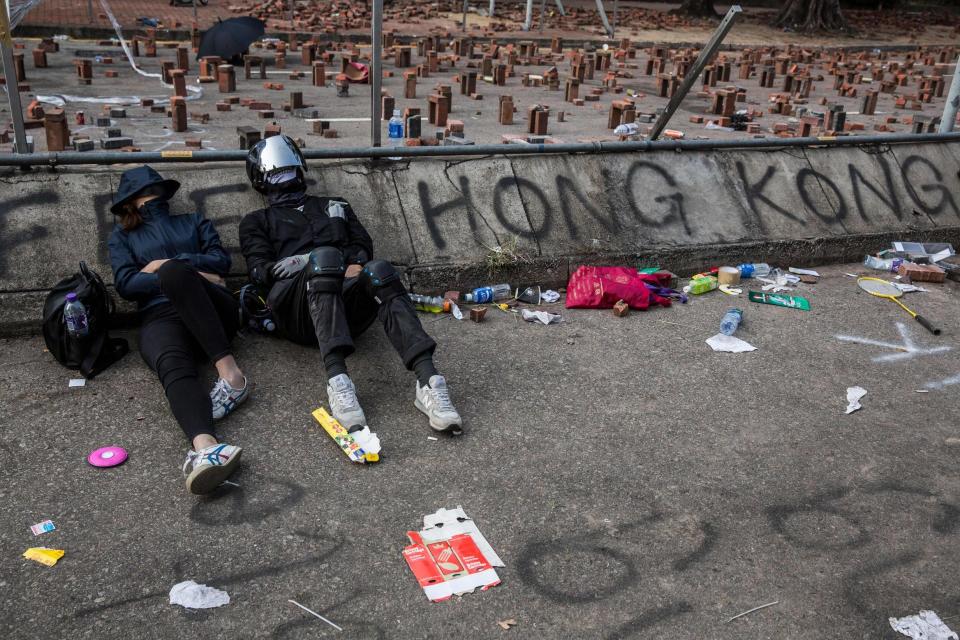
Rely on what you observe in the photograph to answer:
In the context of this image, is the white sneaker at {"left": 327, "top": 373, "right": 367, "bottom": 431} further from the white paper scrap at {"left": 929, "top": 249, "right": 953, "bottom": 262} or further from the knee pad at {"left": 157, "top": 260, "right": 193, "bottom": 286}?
the white paper scrap at {"left": 929, "top": 249, "right": 953, "bottom": 262}

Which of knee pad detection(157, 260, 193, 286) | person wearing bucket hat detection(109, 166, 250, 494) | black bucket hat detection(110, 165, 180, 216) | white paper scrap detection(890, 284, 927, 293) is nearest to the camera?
person wearing bucket hat detection(109, 166, 250, 494)

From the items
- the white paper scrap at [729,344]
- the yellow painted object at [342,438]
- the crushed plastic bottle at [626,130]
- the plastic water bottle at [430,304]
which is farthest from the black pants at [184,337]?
the crushed plastic bottle at [626,130]

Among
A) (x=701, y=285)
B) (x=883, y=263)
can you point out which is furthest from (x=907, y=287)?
(x=701, y=285)

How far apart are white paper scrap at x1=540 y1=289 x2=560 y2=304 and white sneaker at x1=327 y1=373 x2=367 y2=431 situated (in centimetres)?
207

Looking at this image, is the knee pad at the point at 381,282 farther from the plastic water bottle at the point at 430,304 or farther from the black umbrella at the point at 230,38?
the black umbrella at the point at 230,38

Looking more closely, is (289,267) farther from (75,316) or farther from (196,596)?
(196,596)

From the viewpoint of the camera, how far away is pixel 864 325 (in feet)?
19.7

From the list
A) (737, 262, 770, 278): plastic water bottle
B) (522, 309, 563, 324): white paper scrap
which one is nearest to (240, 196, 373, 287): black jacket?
(522, 309, 563, 324): white paper scrap

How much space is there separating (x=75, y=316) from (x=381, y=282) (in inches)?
62.0

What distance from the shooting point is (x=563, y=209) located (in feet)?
21.3

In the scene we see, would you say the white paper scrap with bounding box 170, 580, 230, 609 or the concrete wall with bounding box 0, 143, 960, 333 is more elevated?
the concrete wall with bounding box 0, 143, 960, 333

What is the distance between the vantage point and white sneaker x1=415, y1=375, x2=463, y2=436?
4.25m

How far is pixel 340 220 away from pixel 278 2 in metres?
16.3

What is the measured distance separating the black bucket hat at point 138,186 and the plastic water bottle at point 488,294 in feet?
6.55
